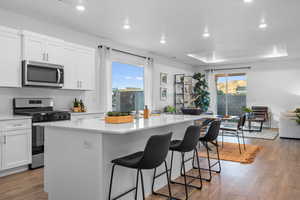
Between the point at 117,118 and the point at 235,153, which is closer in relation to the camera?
the point at 117,118

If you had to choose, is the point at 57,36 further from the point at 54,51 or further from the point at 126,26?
the point at 126,26

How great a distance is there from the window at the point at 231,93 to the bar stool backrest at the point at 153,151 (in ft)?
27.8

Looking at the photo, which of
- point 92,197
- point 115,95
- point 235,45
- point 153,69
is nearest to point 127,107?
point 115,95

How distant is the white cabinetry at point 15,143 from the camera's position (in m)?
3.38

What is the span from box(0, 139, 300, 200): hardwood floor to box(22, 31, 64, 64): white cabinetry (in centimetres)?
195

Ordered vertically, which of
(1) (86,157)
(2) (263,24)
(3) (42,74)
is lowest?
(1) (86,157)

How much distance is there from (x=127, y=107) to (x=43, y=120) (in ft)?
9.52

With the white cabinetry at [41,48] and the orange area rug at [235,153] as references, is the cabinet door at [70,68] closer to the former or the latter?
the white cabinetry at [41,48]

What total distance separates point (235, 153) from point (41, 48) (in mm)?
4470

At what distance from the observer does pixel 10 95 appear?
13.0 ft

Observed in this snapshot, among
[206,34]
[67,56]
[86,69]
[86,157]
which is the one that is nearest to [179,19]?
[206,34]

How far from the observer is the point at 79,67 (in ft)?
15.6

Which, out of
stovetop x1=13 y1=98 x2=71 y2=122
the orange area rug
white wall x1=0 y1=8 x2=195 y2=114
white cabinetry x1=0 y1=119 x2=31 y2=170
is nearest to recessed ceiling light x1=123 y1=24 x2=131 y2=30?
white wall x1=0 y1=8 x2=195 y2=114

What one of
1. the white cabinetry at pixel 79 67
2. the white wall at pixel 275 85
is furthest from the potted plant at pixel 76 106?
the white wall at pixel 275 85
